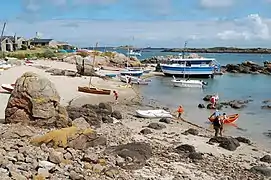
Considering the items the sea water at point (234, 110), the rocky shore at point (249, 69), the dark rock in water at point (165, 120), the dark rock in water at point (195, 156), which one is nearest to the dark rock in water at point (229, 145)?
the dark rock in water at point (195, 156)

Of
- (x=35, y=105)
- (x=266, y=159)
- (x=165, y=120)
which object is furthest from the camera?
(x=165, y=120)

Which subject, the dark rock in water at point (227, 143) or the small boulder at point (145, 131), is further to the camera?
the small boulder at point (145, 131)

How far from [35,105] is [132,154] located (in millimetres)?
5945

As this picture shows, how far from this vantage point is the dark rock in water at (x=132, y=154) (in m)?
15.2

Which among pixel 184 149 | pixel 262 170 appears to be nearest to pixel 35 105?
pixel 184 149

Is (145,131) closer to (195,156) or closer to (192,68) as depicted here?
(195,156)

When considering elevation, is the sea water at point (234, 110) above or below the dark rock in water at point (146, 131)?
below

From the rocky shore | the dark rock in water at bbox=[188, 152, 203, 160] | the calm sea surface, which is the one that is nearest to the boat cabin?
the calm sea surface

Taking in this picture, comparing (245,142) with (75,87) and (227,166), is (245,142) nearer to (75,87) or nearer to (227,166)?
(227,166)

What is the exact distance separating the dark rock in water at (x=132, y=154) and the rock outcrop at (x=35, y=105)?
156 inches

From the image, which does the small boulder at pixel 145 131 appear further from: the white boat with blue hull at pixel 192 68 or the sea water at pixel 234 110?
the white boat with blue hull at pixel 192 68

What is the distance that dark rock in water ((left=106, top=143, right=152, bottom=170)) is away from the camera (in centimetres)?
1519

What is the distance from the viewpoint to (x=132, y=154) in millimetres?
16062

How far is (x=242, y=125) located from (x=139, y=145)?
48.7ft
